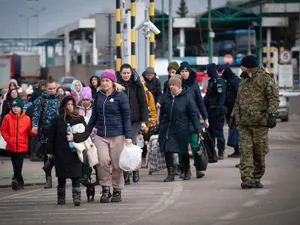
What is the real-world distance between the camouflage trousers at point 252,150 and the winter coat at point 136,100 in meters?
1.77

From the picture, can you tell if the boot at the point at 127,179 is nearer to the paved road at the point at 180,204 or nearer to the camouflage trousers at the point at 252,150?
the paved road at the point at 180,204

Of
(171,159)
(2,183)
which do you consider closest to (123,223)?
(171,159)

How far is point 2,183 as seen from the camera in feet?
54.9

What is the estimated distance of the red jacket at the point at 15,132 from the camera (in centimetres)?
1573

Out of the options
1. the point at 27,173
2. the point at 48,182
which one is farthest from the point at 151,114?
the point at 27,173

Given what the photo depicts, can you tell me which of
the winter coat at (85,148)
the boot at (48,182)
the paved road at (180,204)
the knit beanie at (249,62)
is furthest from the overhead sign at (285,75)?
the winter coat at (85,148)

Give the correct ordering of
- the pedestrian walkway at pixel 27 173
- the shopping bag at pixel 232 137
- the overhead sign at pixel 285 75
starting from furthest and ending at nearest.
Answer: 1. the overhead sign at pixel 285 75
2. the shopping bag at pixel 232 137
3. the pedestrian walkway at pixel 27 173

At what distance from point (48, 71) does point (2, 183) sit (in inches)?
3405

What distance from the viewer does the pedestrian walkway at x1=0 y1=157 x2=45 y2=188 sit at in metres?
16.8

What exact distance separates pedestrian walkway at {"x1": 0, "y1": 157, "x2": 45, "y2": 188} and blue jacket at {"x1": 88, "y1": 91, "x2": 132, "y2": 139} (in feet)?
12.1

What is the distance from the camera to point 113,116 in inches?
513

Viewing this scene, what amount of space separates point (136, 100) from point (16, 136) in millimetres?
1998

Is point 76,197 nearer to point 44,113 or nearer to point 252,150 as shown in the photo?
point 252,150

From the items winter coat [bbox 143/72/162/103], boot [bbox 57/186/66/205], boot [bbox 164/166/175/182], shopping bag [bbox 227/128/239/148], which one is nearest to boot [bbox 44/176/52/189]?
boot [bbox 164/166/175/182]
